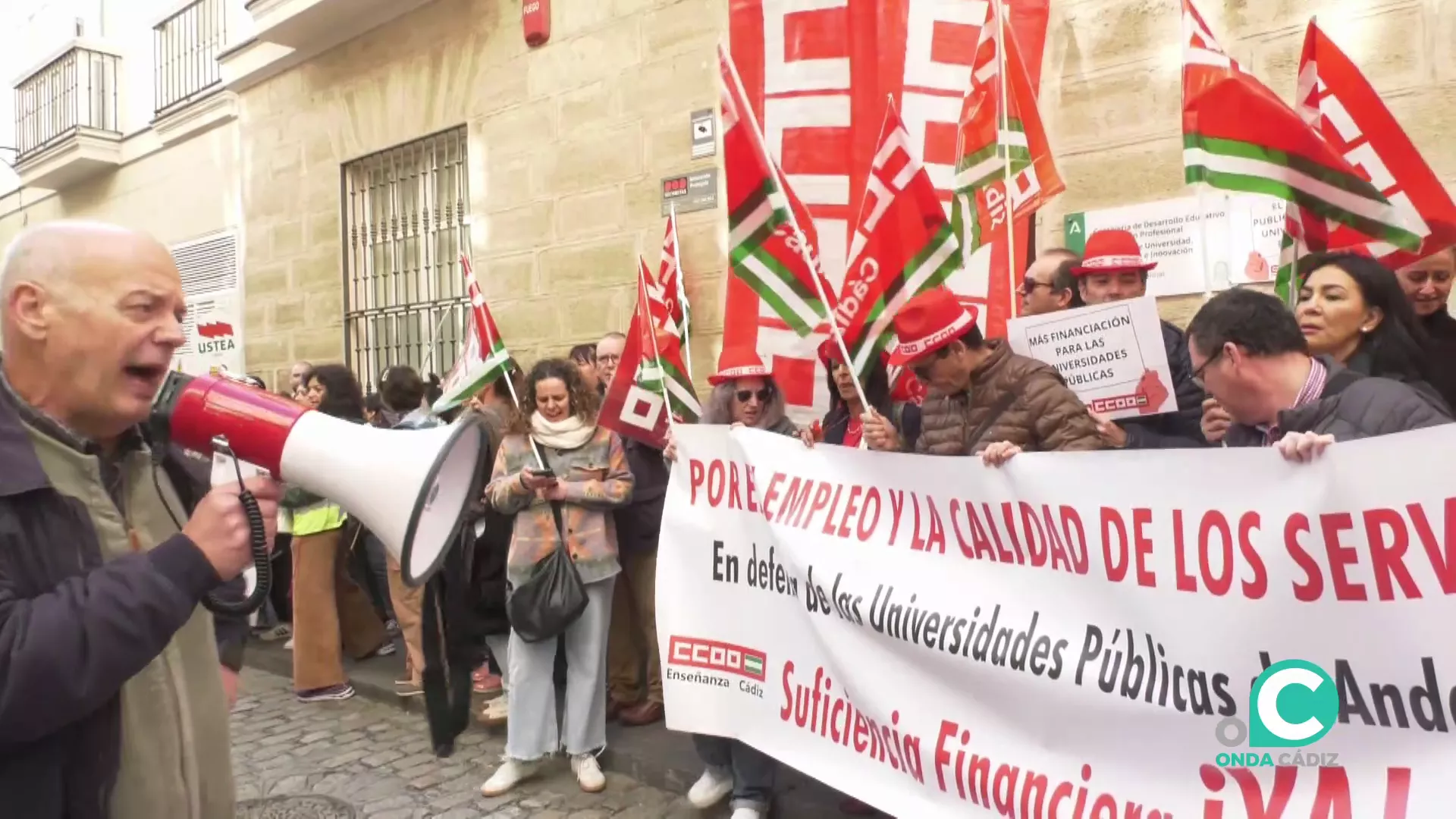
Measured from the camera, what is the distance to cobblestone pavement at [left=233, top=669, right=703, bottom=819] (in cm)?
410

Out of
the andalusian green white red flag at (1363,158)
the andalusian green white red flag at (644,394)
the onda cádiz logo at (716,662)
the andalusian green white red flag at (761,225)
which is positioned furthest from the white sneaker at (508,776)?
the andalusian green white red flag at (1363,158)

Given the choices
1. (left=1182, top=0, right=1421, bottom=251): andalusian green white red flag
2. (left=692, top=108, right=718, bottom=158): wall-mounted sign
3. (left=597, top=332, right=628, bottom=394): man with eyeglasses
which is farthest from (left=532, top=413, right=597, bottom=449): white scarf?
(left=692, top=108, right=718, bottom=158): wall-mounted sign

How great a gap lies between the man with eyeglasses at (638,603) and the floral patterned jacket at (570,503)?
43cm

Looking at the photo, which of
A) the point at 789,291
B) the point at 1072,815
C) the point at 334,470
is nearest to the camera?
the point at 334,470

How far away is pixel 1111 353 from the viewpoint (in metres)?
3.09

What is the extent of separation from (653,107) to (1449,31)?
460cm

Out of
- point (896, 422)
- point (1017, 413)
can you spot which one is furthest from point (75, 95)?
point (1017, 413)

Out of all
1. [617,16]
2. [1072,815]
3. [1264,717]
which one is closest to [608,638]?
[1072,815]

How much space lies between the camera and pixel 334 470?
159 cm

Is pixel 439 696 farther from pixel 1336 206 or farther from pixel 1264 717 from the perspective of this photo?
pixel 1336 206

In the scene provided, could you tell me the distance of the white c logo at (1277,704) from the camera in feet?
6.60

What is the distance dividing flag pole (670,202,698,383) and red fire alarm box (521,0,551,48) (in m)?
1.95

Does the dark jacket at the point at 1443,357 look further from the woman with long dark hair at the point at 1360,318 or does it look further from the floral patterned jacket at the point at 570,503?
the floral patterned jacket at the point at 570,503

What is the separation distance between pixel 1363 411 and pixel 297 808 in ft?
13.9
